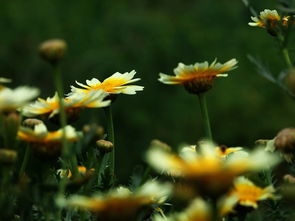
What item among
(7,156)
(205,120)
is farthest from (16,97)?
(205,120)

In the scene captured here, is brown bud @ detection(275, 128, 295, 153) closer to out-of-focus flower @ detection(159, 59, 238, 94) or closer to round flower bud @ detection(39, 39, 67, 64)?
out-of-focus flower @ detection(159, 59, 238, 94)

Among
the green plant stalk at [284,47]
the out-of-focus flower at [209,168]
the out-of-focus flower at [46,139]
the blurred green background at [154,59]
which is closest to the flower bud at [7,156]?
the out-of-focus flower at [46,139]

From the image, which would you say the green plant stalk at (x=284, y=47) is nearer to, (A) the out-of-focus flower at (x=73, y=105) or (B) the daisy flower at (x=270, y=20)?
(B) the daisy flower at (x=270, y=20)

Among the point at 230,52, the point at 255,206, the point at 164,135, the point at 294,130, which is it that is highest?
the point at 230,52

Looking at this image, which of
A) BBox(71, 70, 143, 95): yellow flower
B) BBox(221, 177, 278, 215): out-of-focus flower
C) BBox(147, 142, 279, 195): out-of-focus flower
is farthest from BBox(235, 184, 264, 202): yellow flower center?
BBox(71, 70, 143, 95): yellow flower

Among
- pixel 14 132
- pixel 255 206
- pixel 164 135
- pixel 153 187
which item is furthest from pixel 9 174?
pixel 164 135

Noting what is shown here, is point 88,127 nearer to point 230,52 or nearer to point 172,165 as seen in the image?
point 172,165
